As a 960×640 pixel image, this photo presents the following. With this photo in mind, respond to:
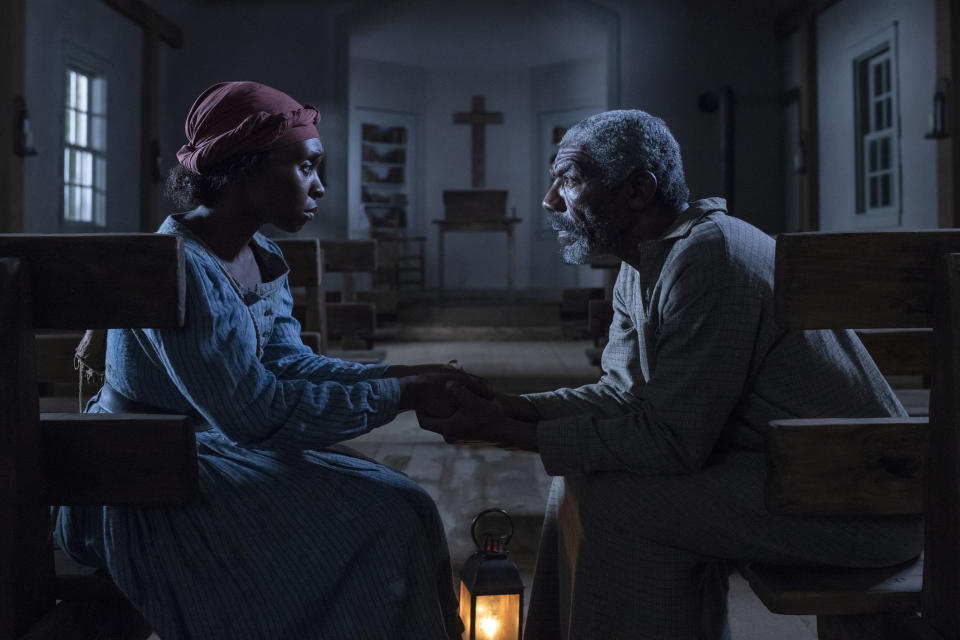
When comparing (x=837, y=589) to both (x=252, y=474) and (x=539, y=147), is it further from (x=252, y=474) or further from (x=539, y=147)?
(x=539, y=147)

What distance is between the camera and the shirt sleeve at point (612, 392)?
6.04ft

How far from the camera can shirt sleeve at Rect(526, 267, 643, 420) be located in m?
1.84

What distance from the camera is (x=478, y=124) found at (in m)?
12.9

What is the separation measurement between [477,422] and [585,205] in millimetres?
496

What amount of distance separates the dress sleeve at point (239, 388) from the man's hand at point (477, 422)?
165 millimetres

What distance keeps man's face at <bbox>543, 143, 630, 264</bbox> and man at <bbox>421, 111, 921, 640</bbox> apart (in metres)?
0.14

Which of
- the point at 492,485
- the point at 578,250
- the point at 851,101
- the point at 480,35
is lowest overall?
the point at 492,485

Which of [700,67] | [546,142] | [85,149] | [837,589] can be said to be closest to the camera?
[837,589]

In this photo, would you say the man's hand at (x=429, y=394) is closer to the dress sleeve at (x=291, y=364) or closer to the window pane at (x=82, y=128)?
the dress sleeve at (x=291, y=364)

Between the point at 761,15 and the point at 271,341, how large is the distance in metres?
9.46

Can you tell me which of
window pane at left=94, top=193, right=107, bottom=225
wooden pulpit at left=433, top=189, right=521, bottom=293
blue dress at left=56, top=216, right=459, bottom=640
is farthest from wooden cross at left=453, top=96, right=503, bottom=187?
blue dress at left=56, top=216, right=459, bottom=640

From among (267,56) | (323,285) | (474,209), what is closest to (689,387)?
(323,285)

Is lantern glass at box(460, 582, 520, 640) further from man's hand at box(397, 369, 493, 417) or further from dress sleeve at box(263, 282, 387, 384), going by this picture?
dress sleeve at box(263, 282, 387, 384)

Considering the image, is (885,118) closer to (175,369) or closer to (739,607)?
(739,607)
